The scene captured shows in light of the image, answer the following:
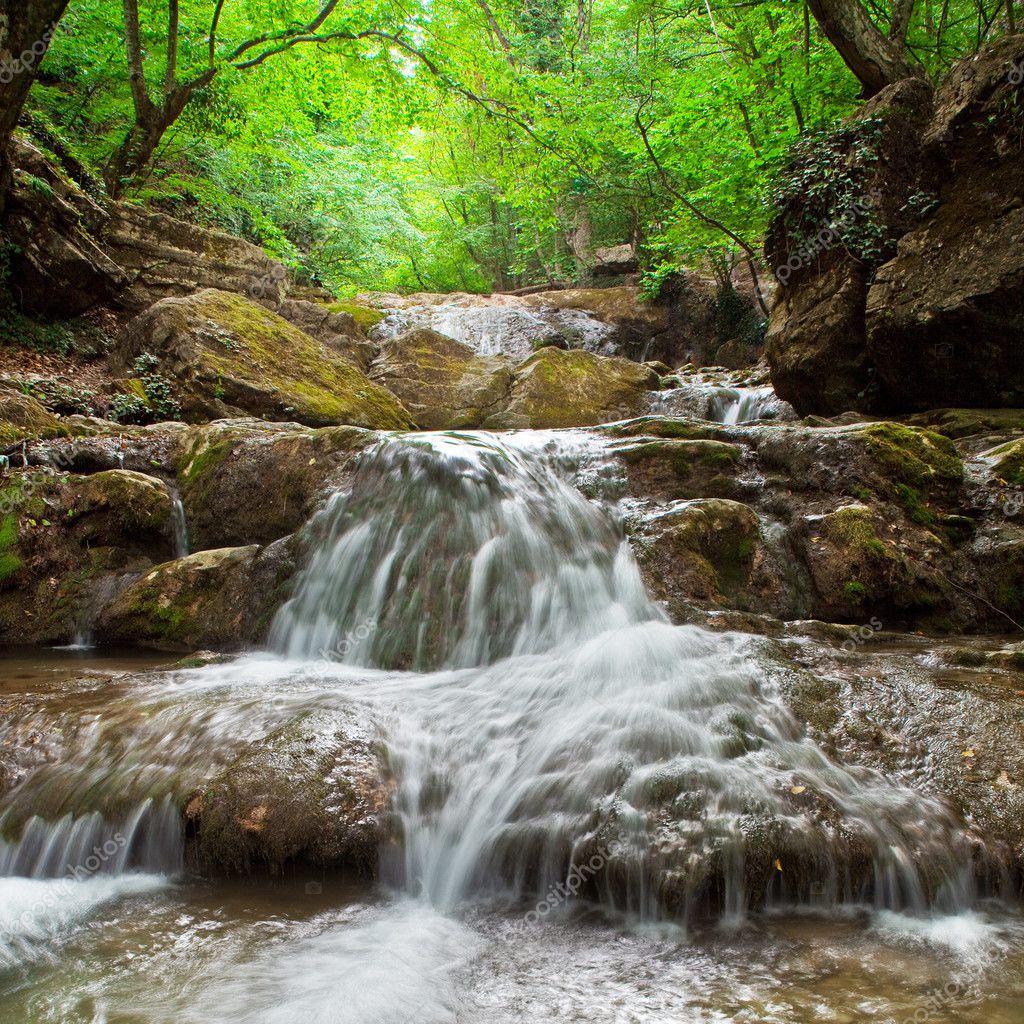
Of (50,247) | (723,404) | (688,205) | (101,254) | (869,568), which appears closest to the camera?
(869,568)

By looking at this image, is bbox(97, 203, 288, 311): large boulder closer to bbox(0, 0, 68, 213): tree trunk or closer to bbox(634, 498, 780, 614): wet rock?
bbox(0, 0, 68, 213): tree trunk

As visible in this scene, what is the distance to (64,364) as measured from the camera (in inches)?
327

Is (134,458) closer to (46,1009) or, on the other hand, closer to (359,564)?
(359,564)

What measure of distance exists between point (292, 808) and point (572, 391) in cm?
890

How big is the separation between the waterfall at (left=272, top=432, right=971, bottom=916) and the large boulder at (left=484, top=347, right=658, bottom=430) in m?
4.55

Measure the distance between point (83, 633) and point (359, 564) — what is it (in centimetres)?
238

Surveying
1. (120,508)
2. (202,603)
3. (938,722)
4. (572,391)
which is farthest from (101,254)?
→ (938,722)

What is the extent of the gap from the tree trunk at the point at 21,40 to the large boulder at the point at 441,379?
237 inches

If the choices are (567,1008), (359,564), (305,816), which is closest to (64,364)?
(359,564)

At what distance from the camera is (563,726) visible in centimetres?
332

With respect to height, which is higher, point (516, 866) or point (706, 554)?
point (706, 554)

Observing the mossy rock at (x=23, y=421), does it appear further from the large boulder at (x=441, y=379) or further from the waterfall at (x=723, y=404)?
the waterfall at (x=723, y=404)

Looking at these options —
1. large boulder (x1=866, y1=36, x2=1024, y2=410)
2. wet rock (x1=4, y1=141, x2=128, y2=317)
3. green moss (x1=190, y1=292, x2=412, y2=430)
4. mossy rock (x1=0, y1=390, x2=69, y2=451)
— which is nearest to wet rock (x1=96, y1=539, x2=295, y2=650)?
mossy rock (x1=0, y1=390, x2=69, y2=451)

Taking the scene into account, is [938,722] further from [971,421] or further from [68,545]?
[68,545]
